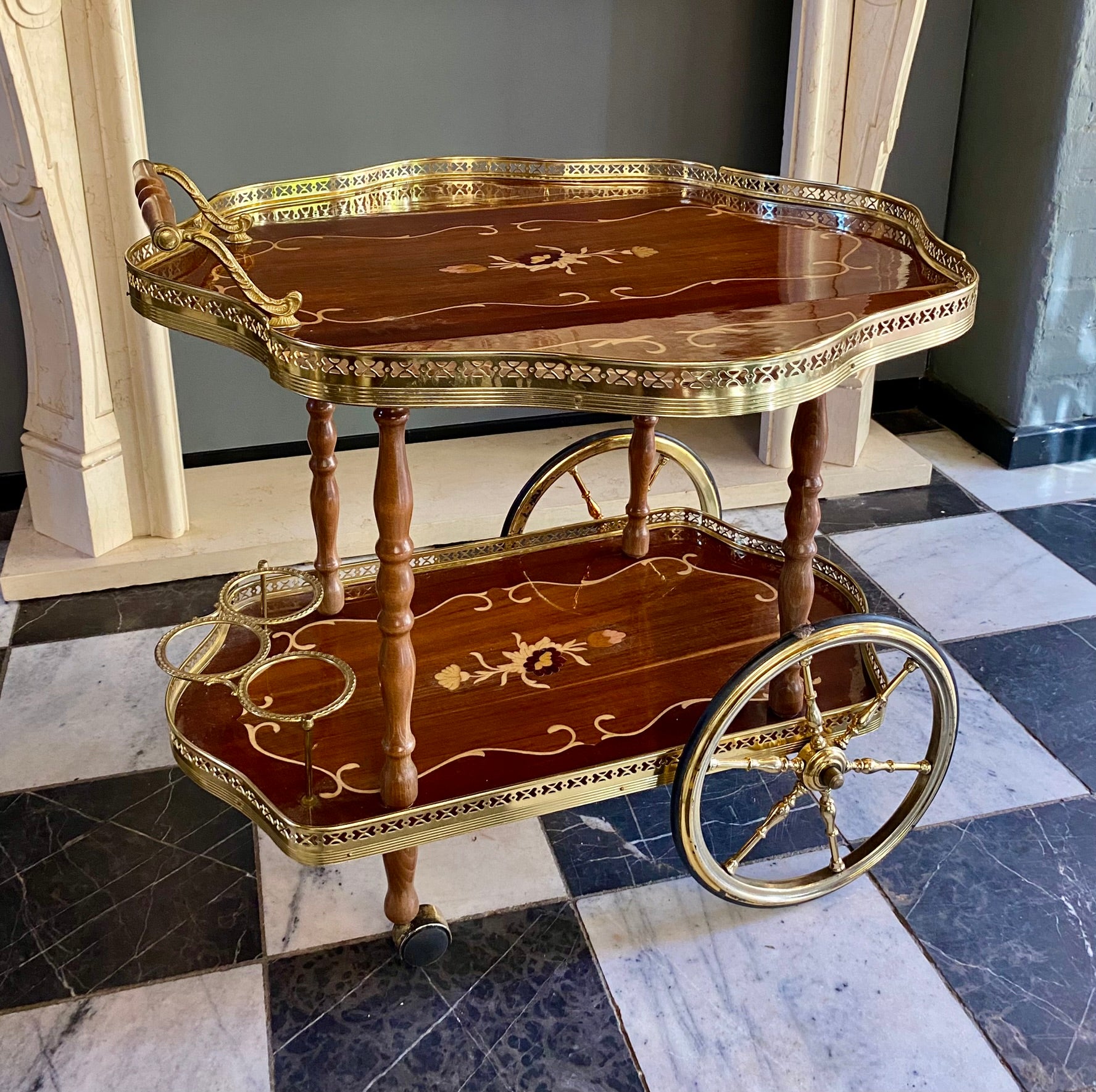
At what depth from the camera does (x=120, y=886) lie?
1.90 m

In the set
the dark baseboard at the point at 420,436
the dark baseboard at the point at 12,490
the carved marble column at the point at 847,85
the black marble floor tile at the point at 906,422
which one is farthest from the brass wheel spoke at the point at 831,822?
the dark baseboard at the point at 12,490

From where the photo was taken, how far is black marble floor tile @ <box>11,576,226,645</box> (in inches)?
98.6

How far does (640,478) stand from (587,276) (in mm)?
526

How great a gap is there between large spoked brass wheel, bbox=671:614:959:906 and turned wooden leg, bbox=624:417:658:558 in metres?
0.39

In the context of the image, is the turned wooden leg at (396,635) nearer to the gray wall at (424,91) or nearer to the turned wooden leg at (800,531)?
the turned wooden leg at (800,531)

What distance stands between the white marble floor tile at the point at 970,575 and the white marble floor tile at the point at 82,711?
4.82 feet

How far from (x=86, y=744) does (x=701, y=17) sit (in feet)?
6.65

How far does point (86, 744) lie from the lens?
2188 millimetres

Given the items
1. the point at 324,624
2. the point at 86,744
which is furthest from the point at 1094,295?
the point at 86,744

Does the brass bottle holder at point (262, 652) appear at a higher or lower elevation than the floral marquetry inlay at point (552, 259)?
lower

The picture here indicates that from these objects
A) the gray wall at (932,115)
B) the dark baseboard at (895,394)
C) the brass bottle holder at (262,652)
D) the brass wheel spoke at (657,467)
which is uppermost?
the gray wall at (932,115)

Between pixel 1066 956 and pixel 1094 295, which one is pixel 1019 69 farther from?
pixel 1066 956

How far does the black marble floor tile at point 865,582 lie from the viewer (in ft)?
8.45

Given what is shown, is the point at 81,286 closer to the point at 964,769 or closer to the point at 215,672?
the point at 215,672
